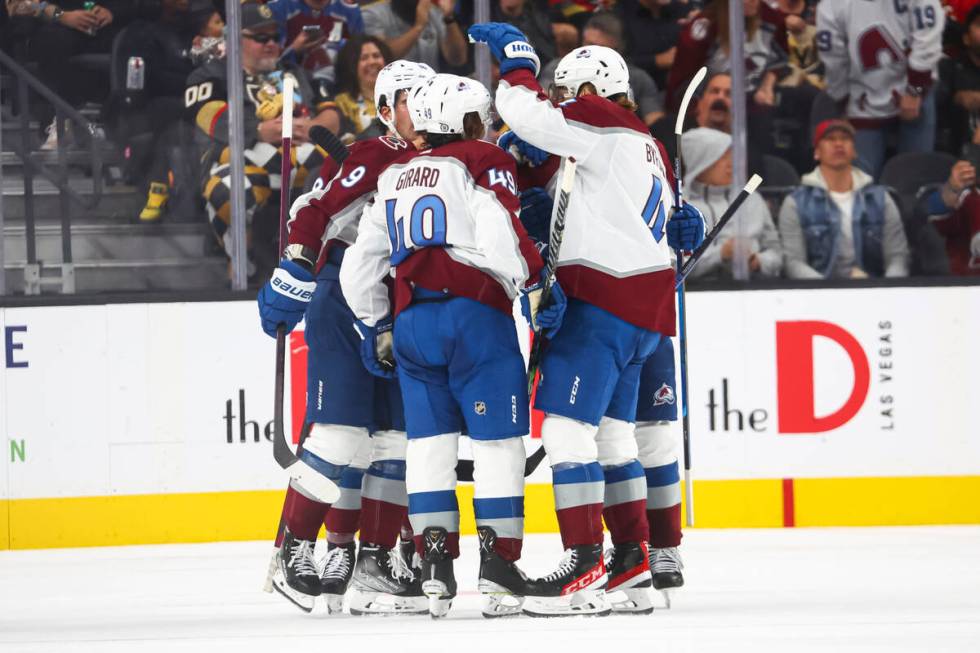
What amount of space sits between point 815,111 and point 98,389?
301 centimetres

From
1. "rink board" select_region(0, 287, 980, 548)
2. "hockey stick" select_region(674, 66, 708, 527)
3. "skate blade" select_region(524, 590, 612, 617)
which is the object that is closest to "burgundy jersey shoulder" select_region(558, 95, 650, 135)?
"hockey stick" select_region(674, 66, 708, 527)

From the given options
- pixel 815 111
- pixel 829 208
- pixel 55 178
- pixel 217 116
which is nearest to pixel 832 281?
pixel 829 208

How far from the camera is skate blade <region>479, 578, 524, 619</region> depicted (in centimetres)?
381

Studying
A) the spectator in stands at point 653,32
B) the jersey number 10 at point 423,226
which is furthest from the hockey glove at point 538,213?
the spectator in stands at point 653,32

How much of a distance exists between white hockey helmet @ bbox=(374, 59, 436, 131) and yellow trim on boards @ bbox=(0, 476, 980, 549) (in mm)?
2186

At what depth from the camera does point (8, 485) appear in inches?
236

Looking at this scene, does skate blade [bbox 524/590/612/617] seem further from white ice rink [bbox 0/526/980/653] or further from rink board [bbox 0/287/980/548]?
rink board [bbox 0/287/980/548]

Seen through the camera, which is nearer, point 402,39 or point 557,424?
point 557,424

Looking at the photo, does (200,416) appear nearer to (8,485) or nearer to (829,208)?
(8,485)

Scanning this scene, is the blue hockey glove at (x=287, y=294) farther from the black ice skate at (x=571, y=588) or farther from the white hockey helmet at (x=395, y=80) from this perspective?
the black ice skate at (x=571, y=588)

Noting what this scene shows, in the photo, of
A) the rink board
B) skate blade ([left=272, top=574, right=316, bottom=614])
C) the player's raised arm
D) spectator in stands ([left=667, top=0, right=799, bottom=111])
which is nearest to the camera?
the player's raised arm

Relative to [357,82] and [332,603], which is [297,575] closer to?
[332,603]

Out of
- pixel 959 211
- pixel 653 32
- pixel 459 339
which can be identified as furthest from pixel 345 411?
pixel 959 211

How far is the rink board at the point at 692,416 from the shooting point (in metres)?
6.01
